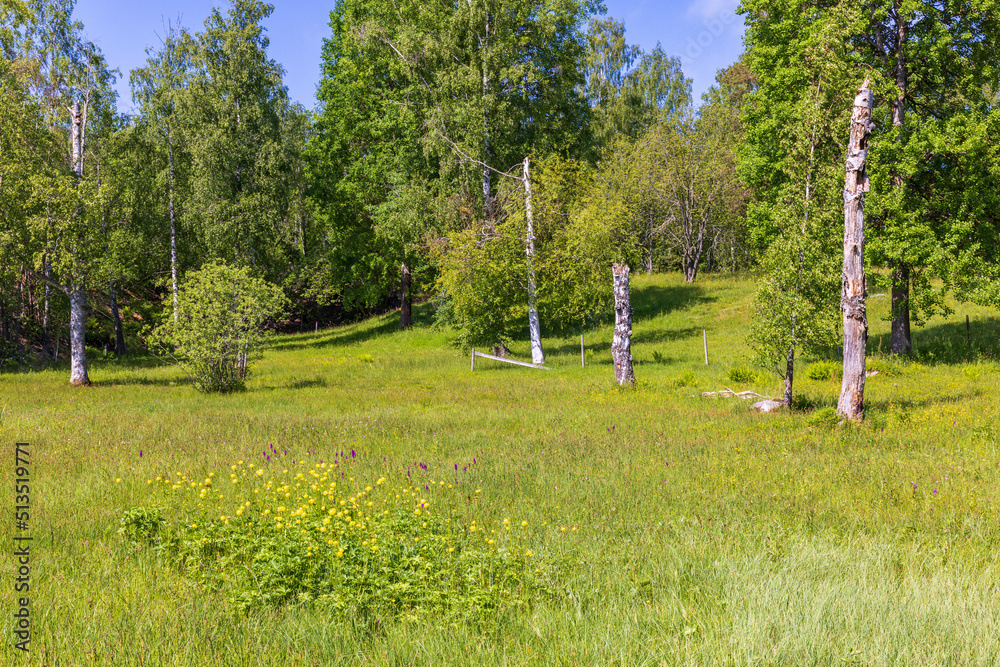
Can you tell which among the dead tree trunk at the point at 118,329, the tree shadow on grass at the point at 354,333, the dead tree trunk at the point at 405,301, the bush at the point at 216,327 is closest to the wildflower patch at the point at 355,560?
the bush at the point at 216,327

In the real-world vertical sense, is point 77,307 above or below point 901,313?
above

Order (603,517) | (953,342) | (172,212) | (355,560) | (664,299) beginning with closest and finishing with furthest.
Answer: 1. (355,560)
2. (603,517)
3. (953,342)
4. (172,212)
5. (664,299)

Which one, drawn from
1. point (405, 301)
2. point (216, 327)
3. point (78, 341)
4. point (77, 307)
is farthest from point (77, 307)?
point (405, 301)

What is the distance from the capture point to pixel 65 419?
14.1m

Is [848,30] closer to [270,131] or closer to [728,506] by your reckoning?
[728,506]

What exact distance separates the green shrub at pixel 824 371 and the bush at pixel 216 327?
17.5 meters

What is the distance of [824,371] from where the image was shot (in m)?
19.6

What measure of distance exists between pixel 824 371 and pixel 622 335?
6316 millimetres

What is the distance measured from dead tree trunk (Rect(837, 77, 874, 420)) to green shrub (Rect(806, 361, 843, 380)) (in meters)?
6.91

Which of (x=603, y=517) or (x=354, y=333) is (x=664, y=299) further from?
(x=603, y=517)

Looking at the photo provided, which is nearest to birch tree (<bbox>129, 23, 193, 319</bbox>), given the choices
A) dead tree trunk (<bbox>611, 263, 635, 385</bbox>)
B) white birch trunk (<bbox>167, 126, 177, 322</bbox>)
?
white birch trunk (<bbox>167, 126, 177, 322</bbox>)

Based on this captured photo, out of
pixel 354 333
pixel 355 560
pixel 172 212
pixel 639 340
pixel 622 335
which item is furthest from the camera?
pixel 354 333

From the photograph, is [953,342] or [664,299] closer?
[953,342]

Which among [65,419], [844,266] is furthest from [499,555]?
[65,419]
